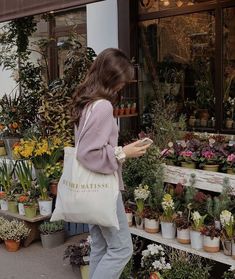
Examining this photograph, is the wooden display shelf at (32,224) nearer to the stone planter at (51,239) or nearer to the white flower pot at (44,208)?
the white flower pot at (44,208)

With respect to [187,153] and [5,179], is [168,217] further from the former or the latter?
[5,179]

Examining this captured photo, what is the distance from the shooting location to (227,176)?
3.69m

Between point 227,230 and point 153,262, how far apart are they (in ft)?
2.06

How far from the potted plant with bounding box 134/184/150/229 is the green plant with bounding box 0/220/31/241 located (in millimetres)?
1323

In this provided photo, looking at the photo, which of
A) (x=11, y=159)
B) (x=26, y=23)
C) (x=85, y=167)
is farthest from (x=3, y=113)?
(x=85, y=167)

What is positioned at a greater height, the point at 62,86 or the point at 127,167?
the point at 62,86

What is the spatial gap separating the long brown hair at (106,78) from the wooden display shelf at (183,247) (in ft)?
4.40

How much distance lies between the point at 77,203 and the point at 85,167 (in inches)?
8.3

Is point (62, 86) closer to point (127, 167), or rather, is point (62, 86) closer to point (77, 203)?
point (127, 167)

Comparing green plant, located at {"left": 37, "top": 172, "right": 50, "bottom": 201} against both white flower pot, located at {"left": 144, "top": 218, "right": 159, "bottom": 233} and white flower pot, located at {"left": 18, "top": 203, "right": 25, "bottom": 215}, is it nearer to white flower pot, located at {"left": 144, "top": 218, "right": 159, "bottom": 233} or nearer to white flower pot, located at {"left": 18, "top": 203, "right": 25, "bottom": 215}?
white flower pot, located at {"left": 18, "top": 203, "right": 25, "bottom": 215}

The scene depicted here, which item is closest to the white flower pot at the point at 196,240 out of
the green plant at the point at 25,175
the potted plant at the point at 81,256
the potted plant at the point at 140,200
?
the potted plant at the point at 140,200

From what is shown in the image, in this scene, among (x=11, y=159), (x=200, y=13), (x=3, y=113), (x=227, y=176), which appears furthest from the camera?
(x=3, y=113)

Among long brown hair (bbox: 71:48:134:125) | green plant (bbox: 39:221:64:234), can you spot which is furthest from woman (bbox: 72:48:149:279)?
green plant (bbox: 39:221:64:234)

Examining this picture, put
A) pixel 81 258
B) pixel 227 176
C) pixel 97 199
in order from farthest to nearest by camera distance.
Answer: pixel 81 258, pixel 227 176, pixel 97 199
